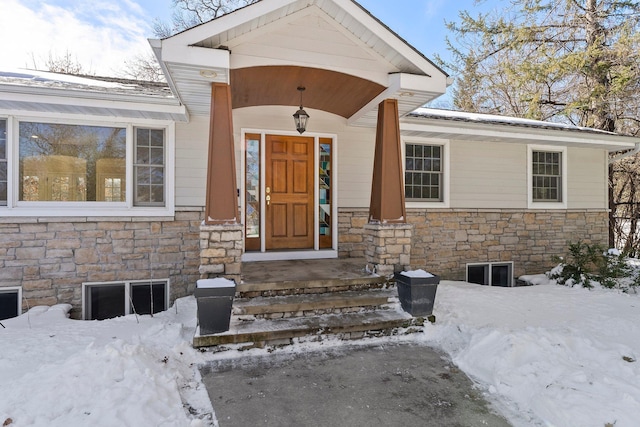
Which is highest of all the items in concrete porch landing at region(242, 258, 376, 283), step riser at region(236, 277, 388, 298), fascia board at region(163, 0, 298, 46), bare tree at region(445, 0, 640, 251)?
bare tree at region(445, 0, 640, 251)

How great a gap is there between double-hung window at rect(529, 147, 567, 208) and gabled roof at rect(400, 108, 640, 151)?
32cm

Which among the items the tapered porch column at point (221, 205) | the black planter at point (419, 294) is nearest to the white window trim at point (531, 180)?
the black planter at point (419, 294)

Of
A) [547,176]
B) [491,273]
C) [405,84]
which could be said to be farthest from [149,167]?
[547,176]

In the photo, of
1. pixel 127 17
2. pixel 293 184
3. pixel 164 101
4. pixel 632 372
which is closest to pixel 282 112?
pixel 293 184

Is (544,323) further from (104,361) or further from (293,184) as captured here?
(104,361)

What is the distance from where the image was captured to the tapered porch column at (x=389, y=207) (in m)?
4.51

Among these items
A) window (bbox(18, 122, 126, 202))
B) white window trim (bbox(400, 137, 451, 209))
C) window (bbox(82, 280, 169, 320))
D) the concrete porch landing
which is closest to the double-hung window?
white window trim (bbox(400, 137, 451, 209))

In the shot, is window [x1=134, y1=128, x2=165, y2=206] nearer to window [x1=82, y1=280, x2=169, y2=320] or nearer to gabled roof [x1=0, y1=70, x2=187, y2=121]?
gabled roof [x1=0, y1=70, x2=187, y2=121]

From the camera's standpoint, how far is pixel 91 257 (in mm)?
4953

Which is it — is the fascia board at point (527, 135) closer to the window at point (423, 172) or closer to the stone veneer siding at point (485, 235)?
the window at point (423, 172)

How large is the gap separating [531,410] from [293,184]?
4338mm

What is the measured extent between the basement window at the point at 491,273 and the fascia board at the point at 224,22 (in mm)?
5615

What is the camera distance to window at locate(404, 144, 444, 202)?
6.46 meters

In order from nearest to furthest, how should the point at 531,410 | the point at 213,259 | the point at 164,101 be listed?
the point at 531,410, the point at 213,259, the point at 164,101
